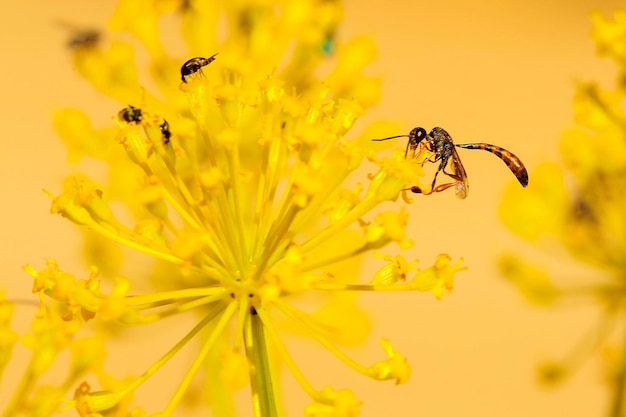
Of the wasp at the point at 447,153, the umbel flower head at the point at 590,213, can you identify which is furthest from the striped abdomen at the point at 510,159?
the umbel flower head at the point at 590,213

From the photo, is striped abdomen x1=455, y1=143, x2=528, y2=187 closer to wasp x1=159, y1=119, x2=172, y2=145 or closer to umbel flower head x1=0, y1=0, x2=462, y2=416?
umbel flower head x1=0, y1=0, x2=462, y2=416

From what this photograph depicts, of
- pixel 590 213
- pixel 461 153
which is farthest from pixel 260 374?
pixel 461 153

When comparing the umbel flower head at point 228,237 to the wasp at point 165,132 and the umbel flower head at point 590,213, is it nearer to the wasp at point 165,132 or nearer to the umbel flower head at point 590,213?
the wasp at point 165,132

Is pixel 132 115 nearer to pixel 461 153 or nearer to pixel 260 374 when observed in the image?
pixel 260 374

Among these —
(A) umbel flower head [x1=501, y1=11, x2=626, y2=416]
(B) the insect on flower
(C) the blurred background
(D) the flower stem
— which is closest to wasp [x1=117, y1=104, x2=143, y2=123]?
(B) the insect on flower

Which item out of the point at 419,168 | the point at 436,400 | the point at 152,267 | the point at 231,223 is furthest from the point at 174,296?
the point at 436,400

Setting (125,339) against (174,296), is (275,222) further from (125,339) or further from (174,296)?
(125,339)
